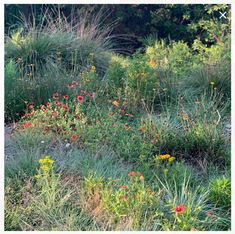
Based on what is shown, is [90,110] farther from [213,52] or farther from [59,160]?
[213,52]

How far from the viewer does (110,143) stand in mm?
5531

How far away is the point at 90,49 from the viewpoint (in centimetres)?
881

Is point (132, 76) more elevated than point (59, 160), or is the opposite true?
point (132, 76)

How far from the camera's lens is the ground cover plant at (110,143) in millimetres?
4102

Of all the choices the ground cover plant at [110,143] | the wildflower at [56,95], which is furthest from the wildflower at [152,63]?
the wildflower at [56,95]

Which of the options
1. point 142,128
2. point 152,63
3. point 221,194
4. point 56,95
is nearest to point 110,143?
point 142,128

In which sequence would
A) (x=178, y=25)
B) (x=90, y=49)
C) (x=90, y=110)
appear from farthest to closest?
(x=178, y=25) < (x=90, y=49) < (x=90, y=110)

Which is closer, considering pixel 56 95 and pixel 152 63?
pixel 56 95

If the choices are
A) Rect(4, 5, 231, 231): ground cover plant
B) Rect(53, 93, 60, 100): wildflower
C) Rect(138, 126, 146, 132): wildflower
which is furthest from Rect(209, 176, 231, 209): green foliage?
Rect(53, 93, 60, 100): wildflower

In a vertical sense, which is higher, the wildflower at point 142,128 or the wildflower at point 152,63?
the wildflower at point 152,63

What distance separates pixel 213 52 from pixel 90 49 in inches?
84.0

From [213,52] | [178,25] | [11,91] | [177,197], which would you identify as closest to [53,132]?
[11,91]

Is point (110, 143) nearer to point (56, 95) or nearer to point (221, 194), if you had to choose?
Result: point (56, 95)

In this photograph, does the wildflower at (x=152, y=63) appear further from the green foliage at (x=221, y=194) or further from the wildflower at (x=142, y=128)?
the green foliage at (x=221, y=194)
